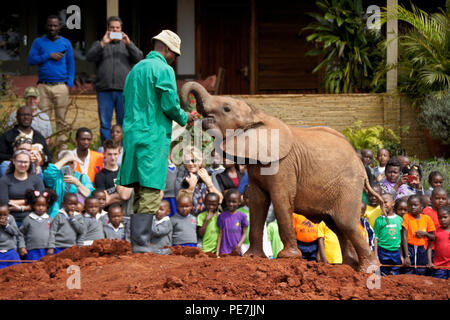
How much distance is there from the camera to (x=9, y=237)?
8.11m

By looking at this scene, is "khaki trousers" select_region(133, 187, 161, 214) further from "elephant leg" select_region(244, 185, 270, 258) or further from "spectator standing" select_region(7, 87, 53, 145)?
"spectator standing" select_region(7, 87, 53, 145)

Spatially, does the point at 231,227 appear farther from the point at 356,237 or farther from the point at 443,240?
the point at 356,237

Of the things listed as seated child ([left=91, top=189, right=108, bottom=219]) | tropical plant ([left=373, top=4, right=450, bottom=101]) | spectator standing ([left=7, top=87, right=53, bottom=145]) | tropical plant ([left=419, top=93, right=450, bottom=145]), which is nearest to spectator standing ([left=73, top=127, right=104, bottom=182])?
seated child ([left=91, top=189, right=108, bottom=219])

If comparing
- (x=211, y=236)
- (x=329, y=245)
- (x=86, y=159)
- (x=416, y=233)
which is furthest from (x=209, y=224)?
(x=416, y=233)

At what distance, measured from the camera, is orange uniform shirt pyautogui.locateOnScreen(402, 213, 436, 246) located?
335 inches

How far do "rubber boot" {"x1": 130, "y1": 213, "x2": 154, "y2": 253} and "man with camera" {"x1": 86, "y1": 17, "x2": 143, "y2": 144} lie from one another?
482 cm

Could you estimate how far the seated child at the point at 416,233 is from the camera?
8.45 metres

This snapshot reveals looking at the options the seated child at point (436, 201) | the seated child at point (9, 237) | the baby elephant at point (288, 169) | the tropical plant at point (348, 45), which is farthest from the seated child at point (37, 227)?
the tropical plant at point (348, 45)

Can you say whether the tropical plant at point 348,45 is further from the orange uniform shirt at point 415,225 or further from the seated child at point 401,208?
the orange uniform shirt at point 415,225

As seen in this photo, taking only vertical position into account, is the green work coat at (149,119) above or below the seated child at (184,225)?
above

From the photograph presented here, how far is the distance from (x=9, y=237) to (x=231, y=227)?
2.56m

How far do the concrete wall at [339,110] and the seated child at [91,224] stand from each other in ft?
18.8

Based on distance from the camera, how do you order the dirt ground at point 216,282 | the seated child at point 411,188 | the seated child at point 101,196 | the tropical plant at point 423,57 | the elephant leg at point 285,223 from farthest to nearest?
the tropical plant at point 423,57 < the seated child at point 411,188 < the seated child at point 101,196 < the elephant leg at point 285,223 < the dirt ground at point 216,282

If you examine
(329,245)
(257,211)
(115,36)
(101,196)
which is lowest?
(329,245)
